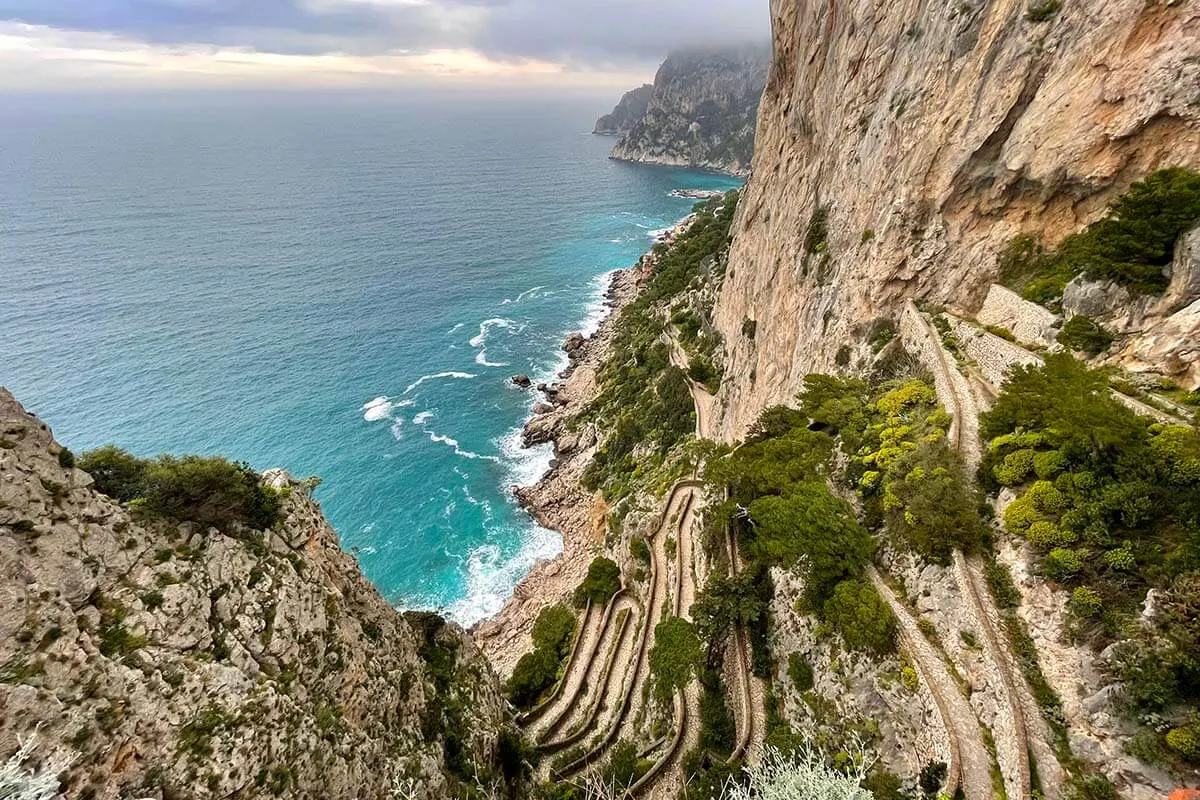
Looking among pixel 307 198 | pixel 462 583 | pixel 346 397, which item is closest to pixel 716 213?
pixel 346 397

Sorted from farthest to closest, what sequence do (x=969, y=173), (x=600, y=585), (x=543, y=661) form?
(x=600, y=585) → (x=543, y=661) → (x=969, y=173)

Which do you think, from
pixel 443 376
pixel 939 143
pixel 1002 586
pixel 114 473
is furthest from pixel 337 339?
pixel 1002 586

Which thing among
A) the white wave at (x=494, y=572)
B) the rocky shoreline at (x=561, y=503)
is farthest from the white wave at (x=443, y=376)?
the white wave at (x=494, y=572)

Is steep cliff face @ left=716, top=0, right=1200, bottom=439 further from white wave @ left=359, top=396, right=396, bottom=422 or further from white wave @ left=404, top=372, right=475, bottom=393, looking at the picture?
white wave @ left=359, top=396, right=396, bottom=422

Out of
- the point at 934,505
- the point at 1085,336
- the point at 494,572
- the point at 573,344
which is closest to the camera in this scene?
the point at 934,505

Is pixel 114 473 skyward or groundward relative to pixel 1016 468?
groundward

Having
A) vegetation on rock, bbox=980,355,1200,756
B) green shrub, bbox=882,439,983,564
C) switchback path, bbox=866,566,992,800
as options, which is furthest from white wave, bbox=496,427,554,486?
vegetation on rock, bbox=980,355,1200,756

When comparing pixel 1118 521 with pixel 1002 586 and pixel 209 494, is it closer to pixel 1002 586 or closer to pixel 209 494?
pixel 1002 586
